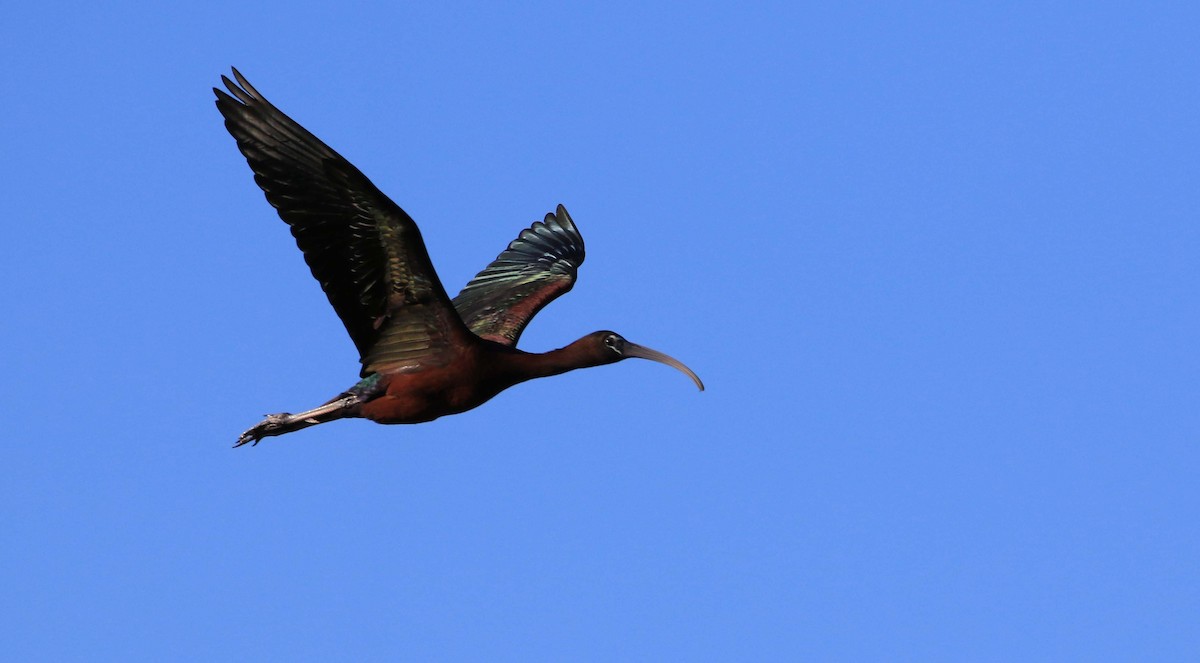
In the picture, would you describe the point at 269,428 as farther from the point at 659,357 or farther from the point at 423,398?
the point at 659,357

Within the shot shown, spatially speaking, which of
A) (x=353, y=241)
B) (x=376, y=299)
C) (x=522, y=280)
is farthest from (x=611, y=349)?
(x=522, y=280)

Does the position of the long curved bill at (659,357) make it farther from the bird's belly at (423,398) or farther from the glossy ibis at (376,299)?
the bird's belly at (423,398)

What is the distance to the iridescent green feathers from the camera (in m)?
14.9

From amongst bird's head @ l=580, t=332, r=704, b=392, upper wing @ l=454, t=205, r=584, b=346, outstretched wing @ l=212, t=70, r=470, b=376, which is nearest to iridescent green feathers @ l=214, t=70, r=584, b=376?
outstretched wing @ l=212, t=70, r=470, b=376

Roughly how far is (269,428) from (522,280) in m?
4.75

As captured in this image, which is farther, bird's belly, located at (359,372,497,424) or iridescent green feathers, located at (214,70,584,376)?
bird's belly, located at (359,372,497,424)

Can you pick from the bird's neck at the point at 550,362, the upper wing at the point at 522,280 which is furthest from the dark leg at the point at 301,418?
the upper wing at the point at 522,280

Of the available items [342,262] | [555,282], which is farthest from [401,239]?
[555,282]

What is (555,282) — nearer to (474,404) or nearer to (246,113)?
(474,404)

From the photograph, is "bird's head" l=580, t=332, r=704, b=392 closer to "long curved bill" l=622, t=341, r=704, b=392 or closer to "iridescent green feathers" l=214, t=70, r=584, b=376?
"long curved bill" l=622, t=341, r=704, b=392

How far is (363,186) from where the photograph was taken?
14836mm

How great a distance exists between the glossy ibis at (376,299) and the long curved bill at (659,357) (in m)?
0.01

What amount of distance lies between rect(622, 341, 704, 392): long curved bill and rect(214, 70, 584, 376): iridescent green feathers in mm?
1721

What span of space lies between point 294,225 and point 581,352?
10.6 ft
